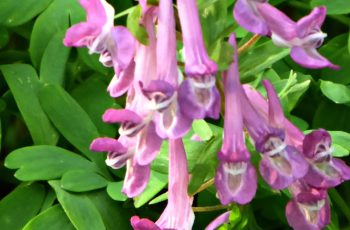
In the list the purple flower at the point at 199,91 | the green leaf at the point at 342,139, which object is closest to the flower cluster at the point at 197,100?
the purple flower at the point at 199,91

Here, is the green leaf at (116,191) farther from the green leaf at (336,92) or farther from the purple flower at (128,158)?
the green leaf at (336,92)

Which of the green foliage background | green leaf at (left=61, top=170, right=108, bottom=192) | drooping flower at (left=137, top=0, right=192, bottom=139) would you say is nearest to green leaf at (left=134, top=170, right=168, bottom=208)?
the green foliage background

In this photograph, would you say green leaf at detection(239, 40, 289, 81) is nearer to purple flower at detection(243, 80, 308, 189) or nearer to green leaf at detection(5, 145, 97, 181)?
purple flower at detection(243, 80, 308, 189)

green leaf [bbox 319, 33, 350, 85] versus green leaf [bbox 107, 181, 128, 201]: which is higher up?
green leaf [bbox 319, 33, 350, 85]

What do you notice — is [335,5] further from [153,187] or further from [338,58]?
[153,187]

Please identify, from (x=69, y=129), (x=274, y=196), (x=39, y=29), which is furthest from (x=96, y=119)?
(x=274, y=196)

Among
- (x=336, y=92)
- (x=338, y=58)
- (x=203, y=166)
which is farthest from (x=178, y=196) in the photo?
(x=338, y=58)
